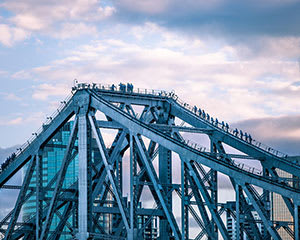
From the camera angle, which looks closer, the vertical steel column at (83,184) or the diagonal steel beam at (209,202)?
the diagonal steel beam at (209,202)

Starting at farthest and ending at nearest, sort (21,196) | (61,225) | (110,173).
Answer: (21,196) → (61,225) → (110,173)

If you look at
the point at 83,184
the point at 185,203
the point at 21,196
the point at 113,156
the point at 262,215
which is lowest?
the point at 262,215

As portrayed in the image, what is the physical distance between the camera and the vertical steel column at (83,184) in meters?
108

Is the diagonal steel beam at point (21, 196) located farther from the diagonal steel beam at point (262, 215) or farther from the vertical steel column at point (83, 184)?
the diagonal steel beam at point (262, 215)

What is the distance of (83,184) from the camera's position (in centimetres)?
10950

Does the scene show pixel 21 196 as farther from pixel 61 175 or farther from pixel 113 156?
pixel 113 156

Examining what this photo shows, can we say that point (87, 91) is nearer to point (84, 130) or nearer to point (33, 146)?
point (84, 130)

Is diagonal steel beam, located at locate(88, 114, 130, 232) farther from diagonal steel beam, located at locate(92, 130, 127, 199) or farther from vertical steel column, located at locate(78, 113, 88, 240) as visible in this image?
diagonal steel beam, located at locate(92, 130, 127, 199)

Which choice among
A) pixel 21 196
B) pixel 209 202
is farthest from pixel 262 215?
pixel 21 196

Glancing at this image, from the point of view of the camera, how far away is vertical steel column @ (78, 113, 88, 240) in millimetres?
108250

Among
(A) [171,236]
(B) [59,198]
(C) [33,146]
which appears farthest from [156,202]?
(C) [33,146]

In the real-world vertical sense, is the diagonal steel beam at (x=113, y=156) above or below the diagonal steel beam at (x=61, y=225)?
above

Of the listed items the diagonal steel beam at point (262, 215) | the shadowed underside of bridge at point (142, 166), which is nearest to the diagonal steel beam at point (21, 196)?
the shadowed underside of bridge at point (142, 166)

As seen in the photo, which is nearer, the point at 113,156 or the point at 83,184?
the point at 83,184
